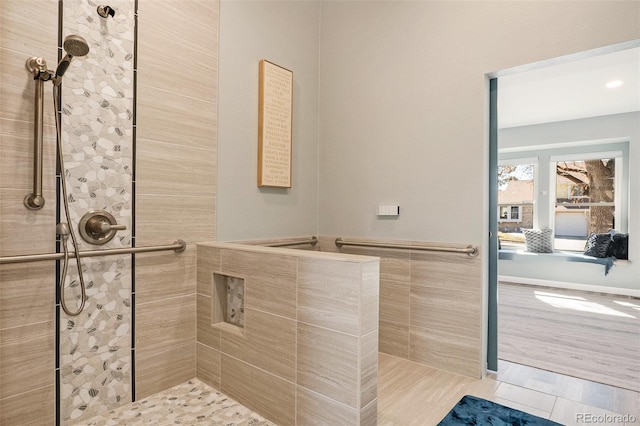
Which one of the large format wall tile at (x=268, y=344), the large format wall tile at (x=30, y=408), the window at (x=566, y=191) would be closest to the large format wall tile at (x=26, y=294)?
the large format wall tile at (x=30, y=408)

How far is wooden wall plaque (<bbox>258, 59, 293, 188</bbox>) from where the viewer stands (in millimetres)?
2420

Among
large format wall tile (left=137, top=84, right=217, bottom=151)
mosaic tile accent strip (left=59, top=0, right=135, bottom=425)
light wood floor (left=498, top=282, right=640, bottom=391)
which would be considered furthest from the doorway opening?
mosaic tile accent strip (left=59, top=0, right=135, bottom=425)

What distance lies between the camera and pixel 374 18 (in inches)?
104

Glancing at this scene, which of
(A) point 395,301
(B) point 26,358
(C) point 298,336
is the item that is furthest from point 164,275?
(A) point 395,301

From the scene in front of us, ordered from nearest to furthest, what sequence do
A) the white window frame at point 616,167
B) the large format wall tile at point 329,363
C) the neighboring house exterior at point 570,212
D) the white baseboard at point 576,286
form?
the large format wall tile at point 329,363, the white baseboard at point 576,286, the white window frame at point 616,167, the neighboring house exterior at point 570,212

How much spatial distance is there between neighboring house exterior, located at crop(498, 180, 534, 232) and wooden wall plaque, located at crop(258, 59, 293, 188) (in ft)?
16.1

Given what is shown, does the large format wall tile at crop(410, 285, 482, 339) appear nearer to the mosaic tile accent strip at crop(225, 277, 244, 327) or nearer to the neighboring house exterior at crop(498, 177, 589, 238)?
the mosaic tile accent strip at crop(225, 277, 244, 327)

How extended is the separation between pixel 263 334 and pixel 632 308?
4.61m

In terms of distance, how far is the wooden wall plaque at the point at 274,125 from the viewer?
2420 millimetres

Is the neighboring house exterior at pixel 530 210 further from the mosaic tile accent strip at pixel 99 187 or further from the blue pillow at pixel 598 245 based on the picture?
the mosaic tile accent strip at pixel 99 187

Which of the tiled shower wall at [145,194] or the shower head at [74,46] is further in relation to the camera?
the tiled shower wall at [145,194]

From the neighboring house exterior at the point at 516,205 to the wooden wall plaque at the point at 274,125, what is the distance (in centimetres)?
489

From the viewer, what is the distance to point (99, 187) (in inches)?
68.2

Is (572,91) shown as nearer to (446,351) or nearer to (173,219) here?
(446,351)
